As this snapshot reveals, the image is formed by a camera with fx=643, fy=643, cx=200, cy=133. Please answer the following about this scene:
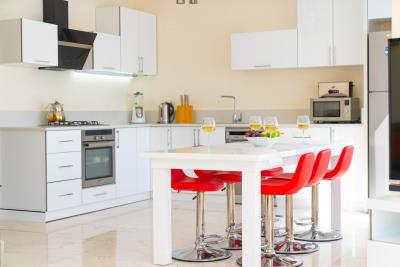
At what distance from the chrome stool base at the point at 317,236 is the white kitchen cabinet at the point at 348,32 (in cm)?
228


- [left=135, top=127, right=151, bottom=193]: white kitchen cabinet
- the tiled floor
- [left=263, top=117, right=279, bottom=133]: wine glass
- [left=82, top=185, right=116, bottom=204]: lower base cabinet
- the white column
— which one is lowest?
the tiled floor

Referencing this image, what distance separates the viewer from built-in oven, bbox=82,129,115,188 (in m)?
6.95

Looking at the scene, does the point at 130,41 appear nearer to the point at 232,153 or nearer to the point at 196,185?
the point at 196,185

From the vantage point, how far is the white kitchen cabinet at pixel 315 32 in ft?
23.4

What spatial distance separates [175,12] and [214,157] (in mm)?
4613

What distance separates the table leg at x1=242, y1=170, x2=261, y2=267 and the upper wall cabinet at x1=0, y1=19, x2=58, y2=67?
10.6ft

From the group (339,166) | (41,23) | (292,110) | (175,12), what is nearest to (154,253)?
(339,166)

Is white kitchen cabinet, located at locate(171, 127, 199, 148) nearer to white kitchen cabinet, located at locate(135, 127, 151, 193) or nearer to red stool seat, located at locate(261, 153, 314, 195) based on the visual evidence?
white kitchen cabinet, located at locate(135, 127, 151, 193)

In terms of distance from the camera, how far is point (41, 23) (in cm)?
659

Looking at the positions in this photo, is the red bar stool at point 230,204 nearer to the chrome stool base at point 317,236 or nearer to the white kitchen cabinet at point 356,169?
the chrome stool base at point 317,236

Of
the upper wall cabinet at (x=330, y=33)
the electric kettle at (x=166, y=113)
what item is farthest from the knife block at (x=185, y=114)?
the upper wall cabinet at (x=330, y=33)

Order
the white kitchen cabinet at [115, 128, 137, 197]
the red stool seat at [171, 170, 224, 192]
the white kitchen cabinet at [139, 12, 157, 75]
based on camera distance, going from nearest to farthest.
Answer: the red stool seat at [171, 170, 224, 192] → the white kitchen cabinet at [115, 128, 137, 197] → the white kitchen cabinet at [139, 12, 157, 75]

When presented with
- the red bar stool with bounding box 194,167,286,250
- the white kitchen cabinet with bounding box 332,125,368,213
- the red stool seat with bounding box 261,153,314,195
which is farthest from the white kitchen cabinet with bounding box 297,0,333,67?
the red stool seat with bounding box 261,153,314,195

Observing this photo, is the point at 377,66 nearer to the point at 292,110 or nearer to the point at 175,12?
the point at 292,110
